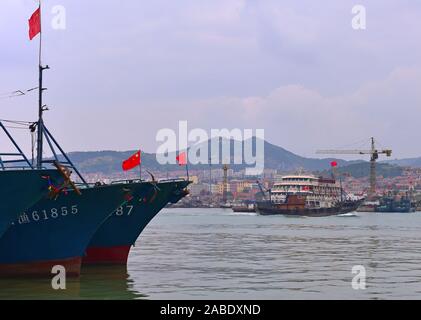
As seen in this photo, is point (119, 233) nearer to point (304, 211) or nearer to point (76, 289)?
point (76, 289)

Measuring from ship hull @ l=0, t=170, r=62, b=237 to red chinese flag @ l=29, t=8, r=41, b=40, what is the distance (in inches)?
264

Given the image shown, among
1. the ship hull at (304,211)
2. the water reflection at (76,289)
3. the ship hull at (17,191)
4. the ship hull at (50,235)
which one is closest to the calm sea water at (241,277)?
the water reflection at (76,289)

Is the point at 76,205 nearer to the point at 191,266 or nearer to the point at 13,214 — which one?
the point at 13,214

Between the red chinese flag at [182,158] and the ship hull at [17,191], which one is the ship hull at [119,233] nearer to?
the red chinese flag at [182,158]

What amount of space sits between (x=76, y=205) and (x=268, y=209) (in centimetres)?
13768

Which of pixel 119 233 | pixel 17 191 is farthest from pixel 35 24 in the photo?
pixel 119 233

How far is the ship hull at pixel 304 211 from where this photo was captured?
15662cm

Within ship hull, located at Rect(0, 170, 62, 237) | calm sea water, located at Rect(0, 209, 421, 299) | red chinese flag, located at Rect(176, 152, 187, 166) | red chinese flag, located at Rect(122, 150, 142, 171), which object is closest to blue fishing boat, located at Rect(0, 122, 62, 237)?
ship hull, located at Rect(0, 170, 62, 237)

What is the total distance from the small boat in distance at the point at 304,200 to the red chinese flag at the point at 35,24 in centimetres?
12933

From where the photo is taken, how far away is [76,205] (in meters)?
28.1

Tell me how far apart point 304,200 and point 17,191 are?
135819mm

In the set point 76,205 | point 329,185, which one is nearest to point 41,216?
point 76,205

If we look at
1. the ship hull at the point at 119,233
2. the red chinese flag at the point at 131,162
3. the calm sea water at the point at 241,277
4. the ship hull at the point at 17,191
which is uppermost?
the red chinese flag at the point at 131,162

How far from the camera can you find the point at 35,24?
97.9 feet
